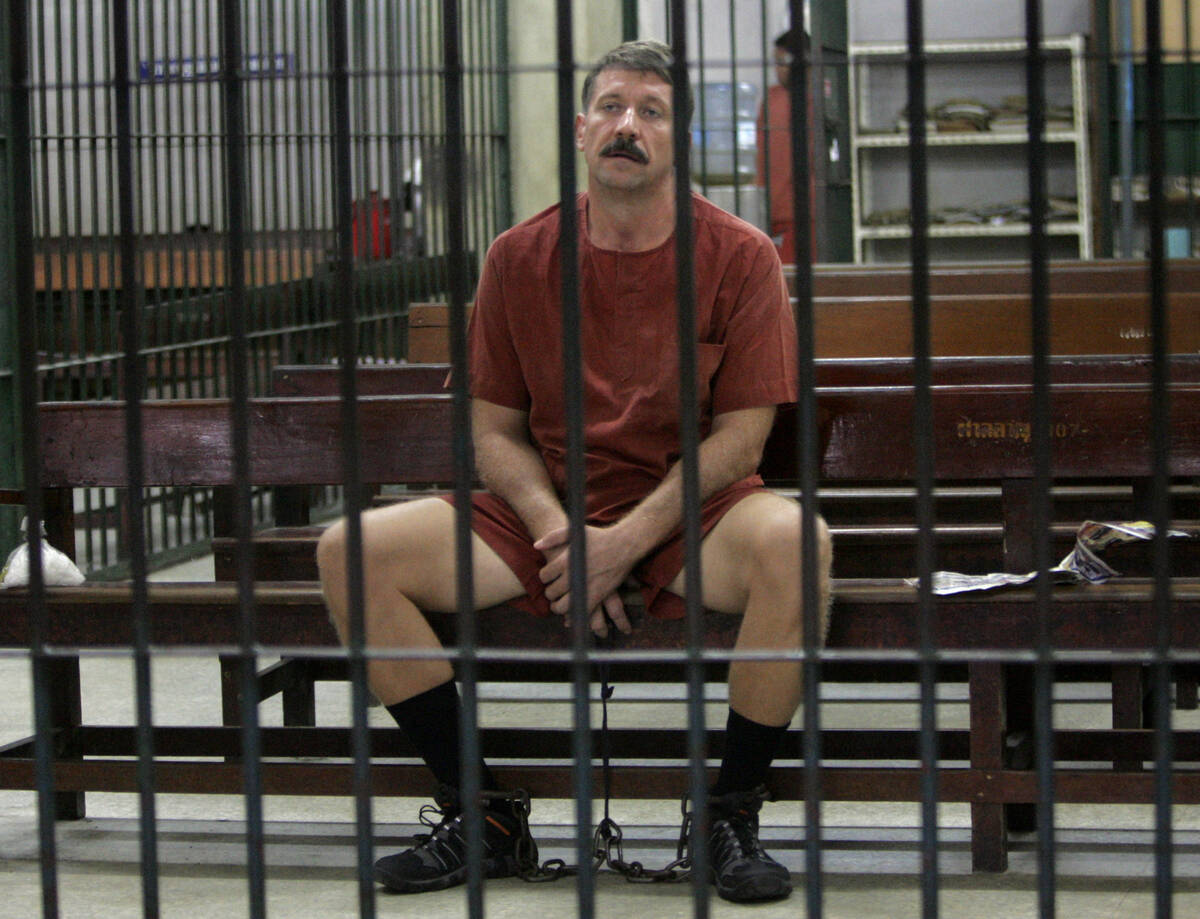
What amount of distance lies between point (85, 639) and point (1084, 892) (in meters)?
1.77

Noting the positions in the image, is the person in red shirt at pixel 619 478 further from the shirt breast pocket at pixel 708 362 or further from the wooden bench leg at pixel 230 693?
the wooden bench leg at pixel 230 693

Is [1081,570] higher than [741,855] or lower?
higher

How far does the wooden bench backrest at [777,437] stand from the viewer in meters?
2.78

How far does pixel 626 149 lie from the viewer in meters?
2.85

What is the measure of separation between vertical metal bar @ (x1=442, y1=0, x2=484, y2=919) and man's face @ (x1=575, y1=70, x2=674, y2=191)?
43.5 inches

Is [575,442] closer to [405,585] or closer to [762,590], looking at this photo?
[762,590]

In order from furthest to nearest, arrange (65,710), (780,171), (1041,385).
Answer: (780,171) → (65,710) → (1041,385)

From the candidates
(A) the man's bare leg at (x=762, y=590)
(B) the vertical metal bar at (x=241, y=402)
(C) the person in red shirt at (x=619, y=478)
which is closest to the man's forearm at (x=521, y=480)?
(C) the person in red shirt at (x=619, y=478)

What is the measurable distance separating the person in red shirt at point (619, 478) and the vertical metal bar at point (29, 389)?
2.57 feet

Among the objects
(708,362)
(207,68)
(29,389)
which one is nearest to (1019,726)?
(708,362)

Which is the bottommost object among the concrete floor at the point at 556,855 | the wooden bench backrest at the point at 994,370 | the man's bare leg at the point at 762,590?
the concrete floor at the point at 556,855

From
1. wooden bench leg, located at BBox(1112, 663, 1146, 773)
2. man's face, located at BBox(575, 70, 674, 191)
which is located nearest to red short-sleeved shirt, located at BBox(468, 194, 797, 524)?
man's face, located at BBox(575, 70, 674, 191)

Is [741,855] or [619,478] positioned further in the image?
[619,478]

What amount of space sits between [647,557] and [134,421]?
1.08 meters
